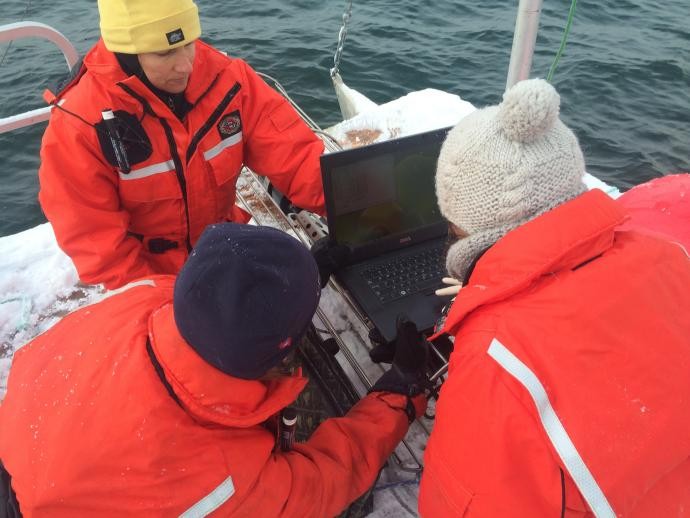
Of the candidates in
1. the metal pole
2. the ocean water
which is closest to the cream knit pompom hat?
the metal pole

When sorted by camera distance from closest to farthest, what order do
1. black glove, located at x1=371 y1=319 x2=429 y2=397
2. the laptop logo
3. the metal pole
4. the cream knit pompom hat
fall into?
the cream knit pompom hat < black glove, located at x1=371 y1=319 x2=429 y2=397 < the laptop logo < the metal pole

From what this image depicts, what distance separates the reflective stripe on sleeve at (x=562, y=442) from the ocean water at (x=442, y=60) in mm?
4266

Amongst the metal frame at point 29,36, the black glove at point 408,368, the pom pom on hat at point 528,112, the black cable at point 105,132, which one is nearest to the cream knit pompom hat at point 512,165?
the pom pom on hat at point 528,112

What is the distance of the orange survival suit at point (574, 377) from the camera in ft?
3.14

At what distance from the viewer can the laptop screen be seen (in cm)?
176

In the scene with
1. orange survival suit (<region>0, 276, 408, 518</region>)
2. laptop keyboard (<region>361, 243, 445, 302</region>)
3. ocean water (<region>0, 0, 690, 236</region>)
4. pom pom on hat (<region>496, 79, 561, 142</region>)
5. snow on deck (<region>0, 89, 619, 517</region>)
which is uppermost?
pom pom on hat (<region>496, 79, 561, 142</region>)

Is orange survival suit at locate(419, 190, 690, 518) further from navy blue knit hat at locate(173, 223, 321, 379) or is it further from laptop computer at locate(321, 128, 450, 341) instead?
laptop computer at locate(321, 128, 450, 341)

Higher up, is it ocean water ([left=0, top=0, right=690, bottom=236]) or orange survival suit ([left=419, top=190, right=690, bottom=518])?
orange survival suit ([left=419, top=190, right=690, bottom=518])

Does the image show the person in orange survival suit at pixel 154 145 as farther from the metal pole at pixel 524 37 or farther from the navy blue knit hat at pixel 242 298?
the metal pole at pixel 524 37

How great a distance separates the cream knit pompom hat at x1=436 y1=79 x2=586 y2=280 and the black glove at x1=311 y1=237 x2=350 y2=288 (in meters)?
0.75

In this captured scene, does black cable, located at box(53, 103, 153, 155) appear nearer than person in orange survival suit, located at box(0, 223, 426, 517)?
No

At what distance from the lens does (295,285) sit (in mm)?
1159

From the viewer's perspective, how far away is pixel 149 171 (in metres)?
1.96

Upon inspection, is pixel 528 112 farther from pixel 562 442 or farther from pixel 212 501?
pixel 212 501
